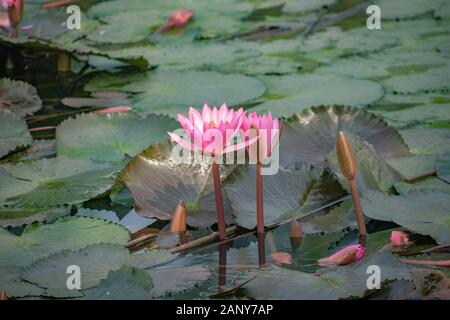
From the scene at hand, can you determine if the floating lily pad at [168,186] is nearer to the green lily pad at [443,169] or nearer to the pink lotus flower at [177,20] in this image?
the green lily pad at [443,169]

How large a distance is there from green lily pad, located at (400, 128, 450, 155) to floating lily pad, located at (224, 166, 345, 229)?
33 cm

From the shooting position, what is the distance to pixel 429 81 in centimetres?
240

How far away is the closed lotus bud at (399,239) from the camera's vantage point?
4.70 feet

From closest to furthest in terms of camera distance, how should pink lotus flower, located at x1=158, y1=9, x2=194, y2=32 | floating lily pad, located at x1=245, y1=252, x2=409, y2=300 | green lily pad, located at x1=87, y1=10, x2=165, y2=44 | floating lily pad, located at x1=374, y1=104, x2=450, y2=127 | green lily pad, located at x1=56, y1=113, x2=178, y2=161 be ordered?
floating lily pad, located at x1=245, y1=252, x2=409, y2=300, green lily pad, located at x1=56, y1=113, x2=178, y2=161, floating lily pad, located at x1=374, y1=104, x2=450, y2=127, green lily pad, located at x1=87, y1=10, x2=165, y2=44, pink lotus flower, located at x1=158, y1=9, x2=194, y2=32

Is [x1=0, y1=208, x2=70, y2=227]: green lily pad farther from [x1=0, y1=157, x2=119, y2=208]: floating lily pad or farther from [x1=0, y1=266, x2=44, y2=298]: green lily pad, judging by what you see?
[x1=0, y1=266, x2=44, y2=298]: green lily pad

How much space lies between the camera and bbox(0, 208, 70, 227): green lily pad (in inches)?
61.9

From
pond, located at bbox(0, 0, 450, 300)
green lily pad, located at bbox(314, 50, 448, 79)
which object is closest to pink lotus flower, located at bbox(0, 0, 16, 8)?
pond, located at bbox(0, 0, 450, 300)

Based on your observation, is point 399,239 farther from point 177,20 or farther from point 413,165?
point 177,20

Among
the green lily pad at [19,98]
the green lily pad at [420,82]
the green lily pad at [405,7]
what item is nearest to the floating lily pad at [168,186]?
the green lily pad at [19,98]

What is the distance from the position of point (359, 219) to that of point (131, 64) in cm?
142

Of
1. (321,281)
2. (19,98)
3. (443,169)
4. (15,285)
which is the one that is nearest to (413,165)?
(443,169)

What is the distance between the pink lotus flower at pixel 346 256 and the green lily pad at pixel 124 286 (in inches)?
11.9
